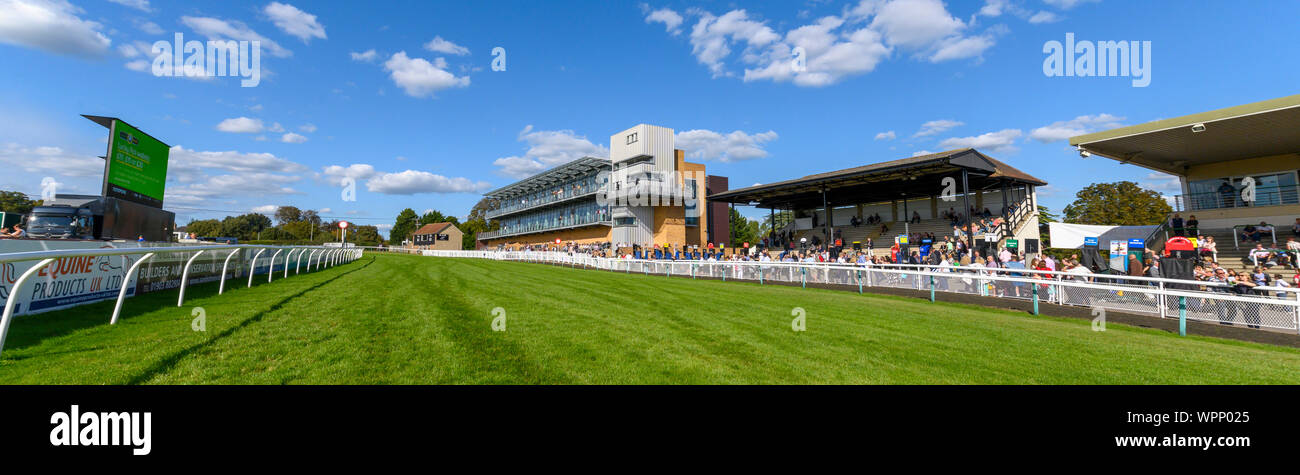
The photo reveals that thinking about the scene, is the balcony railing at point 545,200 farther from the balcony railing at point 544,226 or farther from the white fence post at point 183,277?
the white fence post at point 183,277

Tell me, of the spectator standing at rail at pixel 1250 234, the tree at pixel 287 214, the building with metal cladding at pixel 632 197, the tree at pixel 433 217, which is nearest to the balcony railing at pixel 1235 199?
the spectator standing at rail at pixel 1250 234

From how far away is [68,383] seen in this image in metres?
3.39

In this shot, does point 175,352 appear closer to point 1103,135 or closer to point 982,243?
point 1103,135

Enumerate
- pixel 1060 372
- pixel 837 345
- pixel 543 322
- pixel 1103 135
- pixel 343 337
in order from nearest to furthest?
1. pixel 1060 372
2. pixel 343 337
3. pixel 837 345
4. pixel 543 322
5. pixel 1103 135

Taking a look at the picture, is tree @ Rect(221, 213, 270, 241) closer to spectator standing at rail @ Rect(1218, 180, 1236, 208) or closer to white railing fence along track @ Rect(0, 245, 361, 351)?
white railing fence along track @ Rect(0, 245, 361, 351)

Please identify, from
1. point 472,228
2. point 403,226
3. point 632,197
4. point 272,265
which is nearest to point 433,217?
point 403,226

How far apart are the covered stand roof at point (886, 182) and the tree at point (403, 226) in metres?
98.3

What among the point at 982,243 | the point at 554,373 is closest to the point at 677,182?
the point at 982,243

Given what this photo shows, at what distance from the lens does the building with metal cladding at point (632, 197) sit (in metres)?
44.3

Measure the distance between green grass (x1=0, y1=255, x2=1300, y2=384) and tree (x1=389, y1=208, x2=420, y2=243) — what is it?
115863 millimetres

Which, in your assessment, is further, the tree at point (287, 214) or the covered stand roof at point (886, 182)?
the tree at point (287, 214)

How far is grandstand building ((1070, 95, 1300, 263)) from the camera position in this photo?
55.7 feet

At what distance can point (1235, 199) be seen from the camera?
21.1 m
